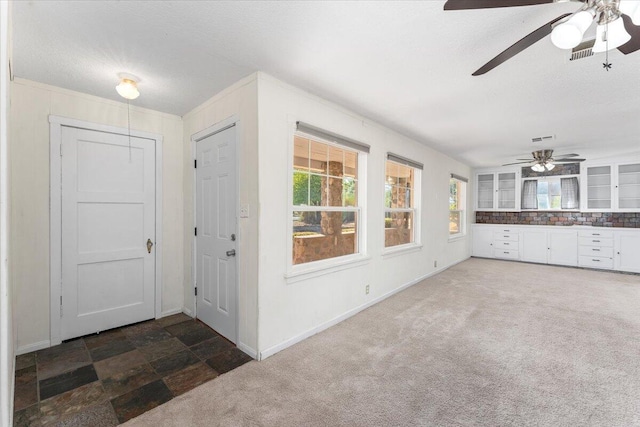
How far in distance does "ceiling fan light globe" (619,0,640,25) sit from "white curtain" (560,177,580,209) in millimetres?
6710

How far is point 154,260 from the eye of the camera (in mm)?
3180

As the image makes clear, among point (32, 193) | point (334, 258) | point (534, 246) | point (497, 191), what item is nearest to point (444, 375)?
point (334, 258)

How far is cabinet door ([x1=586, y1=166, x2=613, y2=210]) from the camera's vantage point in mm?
5926

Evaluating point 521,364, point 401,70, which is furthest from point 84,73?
point 521,364

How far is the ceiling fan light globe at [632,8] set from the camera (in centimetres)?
114

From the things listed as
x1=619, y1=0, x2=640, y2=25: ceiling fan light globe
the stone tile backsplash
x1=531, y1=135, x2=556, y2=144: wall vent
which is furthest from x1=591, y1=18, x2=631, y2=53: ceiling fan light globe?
the stone tile backsplash

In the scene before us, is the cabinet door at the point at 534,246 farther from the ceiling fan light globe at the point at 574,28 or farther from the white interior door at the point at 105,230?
the white interior door at the point at 105,230

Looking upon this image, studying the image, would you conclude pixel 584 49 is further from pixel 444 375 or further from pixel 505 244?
pixel 505 244

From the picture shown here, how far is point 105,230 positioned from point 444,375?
11.2 ft

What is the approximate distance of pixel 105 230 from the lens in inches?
113

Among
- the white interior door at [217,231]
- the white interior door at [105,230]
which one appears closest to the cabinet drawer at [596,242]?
the white interior door at [217,231]

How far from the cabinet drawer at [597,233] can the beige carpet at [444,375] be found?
2857 mm

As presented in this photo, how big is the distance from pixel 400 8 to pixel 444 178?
4522 mm

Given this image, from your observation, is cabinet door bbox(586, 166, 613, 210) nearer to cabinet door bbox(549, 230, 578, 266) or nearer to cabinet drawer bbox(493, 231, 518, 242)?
cabinet door bbox(549, 230, 578, 266)
